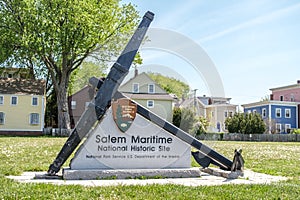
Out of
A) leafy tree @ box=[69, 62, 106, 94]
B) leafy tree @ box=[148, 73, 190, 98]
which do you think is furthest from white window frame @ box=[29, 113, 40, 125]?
leafy tree @ box=[148, 73, 190, 98]

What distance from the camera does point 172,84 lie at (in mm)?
9336

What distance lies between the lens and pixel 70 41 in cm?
3562

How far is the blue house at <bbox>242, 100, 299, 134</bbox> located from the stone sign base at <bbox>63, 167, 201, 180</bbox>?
5046cm

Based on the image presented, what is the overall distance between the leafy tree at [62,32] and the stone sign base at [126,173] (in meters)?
25.0

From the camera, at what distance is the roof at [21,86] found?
45.7 meters

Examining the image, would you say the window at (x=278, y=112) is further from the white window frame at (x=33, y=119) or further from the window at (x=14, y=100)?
the window at (x=14, y=100)

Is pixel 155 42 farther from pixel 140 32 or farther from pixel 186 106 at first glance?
pixel 186 106

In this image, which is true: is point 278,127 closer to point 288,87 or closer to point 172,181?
point 288,87

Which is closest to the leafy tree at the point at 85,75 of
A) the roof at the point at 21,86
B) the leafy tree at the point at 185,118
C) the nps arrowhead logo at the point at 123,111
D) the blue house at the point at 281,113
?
the nps arrowhead logo at the point at 123,111

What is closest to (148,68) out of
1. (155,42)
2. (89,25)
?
(155,42)

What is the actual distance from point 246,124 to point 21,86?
27648mm

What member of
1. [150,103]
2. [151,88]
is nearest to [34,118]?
[150,103]

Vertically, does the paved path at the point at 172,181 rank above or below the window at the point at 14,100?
below

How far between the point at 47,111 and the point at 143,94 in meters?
41.3
